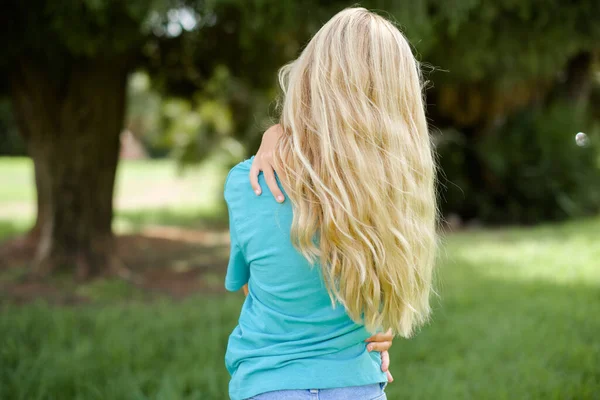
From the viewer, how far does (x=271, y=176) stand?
1.53m

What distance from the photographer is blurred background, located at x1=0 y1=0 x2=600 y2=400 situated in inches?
151

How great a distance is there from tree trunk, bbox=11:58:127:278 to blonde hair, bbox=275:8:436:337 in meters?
5.16

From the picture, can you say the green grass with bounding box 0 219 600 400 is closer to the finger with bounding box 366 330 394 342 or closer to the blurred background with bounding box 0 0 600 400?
the blurred background with bounding box 0 0 600 400

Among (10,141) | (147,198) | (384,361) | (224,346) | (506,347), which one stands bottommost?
(10,141)

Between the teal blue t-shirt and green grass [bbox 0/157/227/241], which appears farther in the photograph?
green grass [bbox 0/157/227/241]

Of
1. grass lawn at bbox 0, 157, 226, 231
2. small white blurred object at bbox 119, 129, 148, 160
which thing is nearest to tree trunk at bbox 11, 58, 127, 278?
grass lawn at bbox 0, 157, 226, 231

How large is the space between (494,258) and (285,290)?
275 inches

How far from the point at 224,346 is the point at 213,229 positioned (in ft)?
26.0

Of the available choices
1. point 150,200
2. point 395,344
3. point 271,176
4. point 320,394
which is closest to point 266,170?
point 271,176

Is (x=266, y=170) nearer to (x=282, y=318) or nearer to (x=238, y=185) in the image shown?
(x=238, y=185)

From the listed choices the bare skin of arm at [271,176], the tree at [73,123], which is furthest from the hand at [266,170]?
the tree at [73,123]

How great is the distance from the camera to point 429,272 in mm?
1732

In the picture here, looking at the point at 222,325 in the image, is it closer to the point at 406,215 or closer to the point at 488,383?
the point at 488,383

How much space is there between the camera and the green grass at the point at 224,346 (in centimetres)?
352
